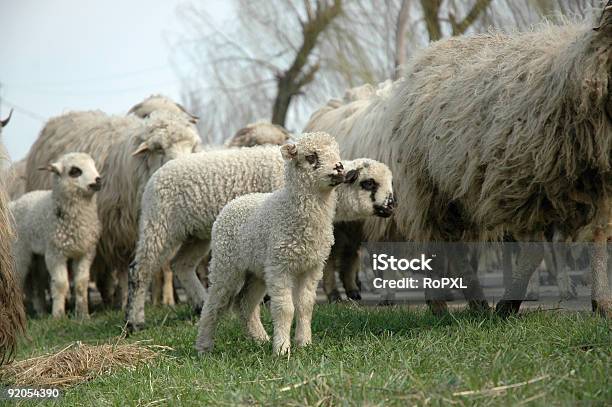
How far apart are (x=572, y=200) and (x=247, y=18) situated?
15167 mm

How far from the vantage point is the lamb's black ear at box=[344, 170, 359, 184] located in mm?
4996

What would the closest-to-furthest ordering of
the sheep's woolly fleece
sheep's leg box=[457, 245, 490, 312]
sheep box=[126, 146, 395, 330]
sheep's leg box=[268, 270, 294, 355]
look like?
sheep's leg box=[268, 270, 294, 355]
the sheep's woolly fleece
sheep's leg box=[457, 245, 490, 312]
sheep box=[126, 146, 395, 330]

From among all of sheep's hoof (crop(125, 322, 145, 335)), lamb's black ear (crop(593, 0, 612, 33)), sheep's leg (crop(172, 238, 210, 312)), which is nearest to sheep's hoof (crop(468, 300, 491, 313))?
lamb's black ear (crop(593, 0, 612, 33))

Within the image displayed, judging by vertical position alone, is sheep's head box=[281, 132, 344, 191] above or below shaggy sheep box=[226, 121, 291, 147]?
below

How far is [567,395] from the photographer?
3352 mm

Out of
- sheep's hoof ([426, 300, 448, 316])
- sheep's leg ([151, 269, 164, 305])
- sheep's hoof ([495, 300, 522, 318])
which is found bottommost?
sheep's leg ([151, 269, 164, 305])

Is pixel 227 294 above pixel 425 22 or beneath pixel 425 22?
beneath

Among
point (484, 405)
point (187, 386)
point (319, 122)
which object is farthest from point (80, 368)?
point (319, 122)

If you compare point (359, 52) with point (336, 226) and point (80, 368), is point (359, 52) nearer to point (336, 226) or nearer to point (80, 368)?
point (336, 226)

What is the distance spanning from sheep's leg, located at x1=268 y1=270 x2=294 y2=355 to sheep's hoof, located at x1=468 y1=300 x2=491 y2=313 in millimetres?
1517

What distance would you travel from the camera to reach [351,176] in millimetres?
5172

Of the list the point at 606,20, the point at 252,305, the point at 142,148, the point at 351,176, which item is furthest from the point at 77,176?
the point at 606,20

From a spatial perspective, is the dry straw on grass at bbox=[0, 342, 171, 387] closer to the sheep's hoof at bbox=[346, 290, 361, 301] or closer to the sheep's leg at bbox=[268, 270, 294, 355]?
the sheep's leg at bbox=[268, 270, 294, 355]

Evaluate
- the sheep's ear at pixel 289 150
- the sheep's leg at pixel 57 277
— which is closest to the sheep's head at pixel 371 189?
the sheep's ear at pixel 289 150
